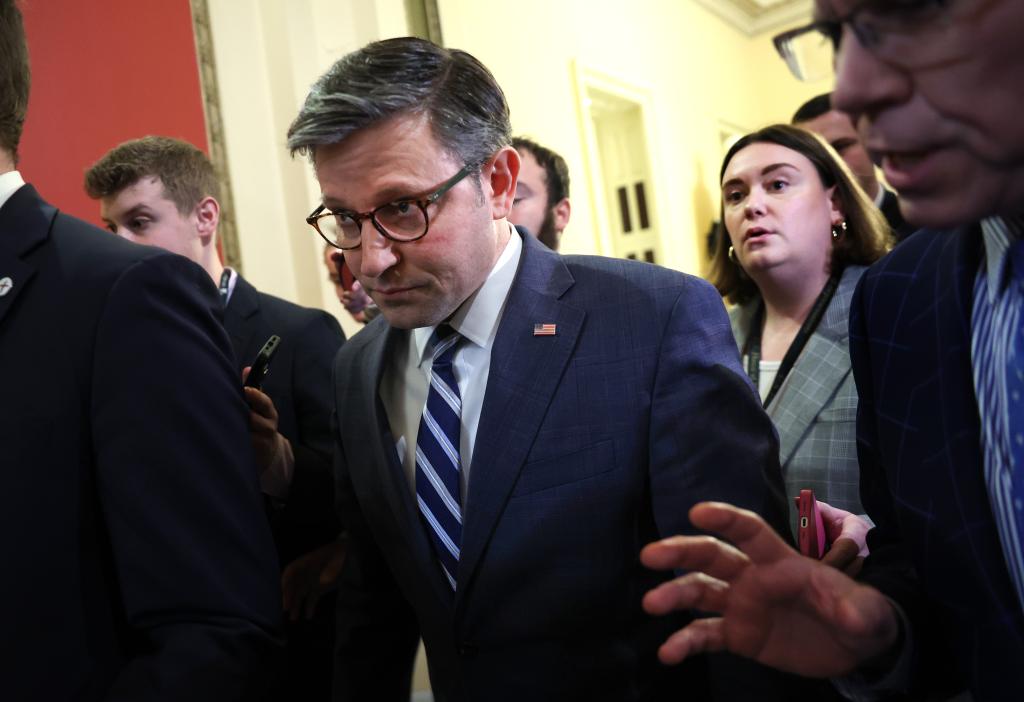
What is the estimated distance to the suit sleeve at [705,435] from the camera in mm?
1257

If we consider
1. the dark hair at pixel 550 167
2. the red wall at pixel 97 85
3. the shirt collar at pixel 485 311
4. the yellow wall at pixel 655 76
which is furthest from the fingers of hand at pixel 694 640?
the yellow wall at pixel 655 76

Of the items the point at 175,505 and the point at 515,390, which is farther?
the point at 515,390

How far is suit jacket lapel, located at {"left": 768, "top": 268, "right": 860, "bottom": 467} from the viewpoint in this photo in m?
1.86

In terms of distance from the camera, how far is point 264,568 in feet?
3.48

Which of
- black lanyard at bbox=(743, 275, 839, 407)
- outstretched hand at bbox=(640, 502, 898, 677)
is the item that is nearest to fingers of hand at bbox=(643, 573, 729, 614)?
outstretched hand at bbox=(640, 502, 898, 677)

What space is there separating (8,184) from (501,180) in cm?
77

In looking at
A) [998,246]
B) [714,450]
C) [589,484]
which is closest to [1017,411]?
[998,246]

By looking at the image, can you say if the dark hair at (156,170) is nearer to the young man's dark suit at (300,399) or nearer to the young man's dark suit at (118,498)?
the young man's dark suit at (300,399)

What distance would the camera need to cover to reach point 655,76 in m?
6.12

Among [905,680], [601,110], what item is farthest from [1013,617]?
[601,110]

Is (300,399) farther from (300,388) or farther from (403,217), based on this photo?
(403,217)

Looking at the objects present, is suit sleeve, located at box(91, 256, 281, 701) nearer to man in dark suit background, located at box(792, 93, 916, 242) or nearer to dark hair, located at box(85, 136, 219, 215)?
dark hair, located at box(85, 136, 219, 215)

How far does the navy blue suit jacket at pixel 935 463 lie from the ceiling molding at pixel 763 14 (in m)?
6.90

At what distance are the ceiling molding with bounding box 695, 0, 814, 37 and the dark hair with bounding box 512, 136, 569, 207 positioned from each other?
5.02 meters
